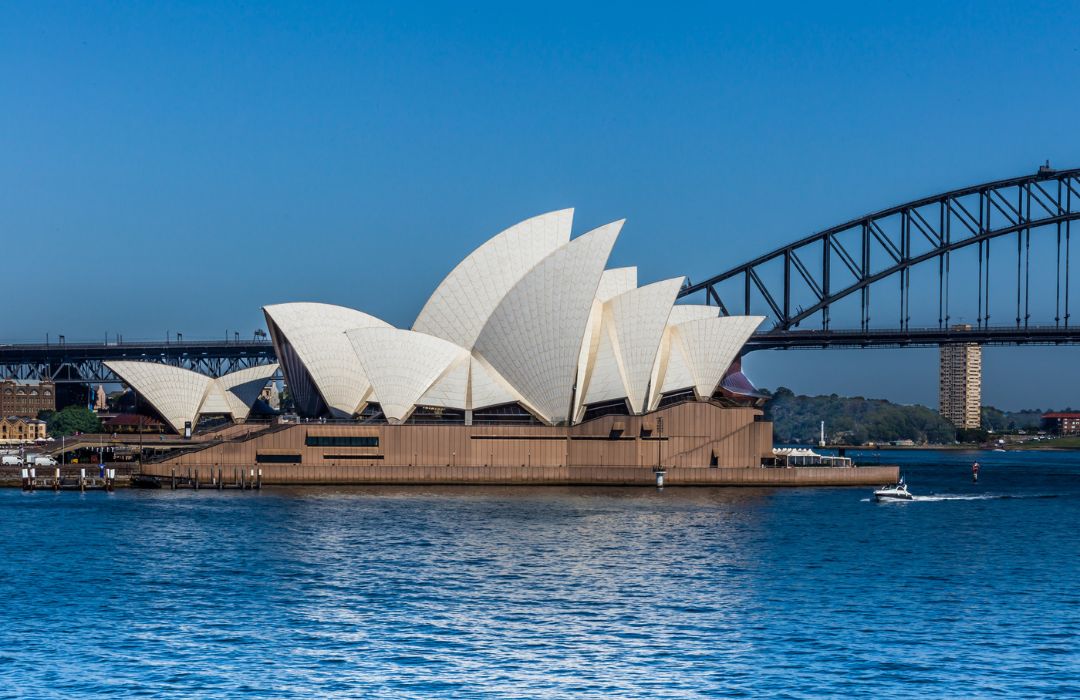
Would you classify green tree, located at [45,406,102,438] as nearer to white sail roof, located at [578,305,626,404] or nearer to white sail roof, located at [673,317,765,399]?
white sail roof, located at [578,305,626,404]

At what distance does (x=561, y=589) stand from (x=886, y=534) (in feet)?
60.7

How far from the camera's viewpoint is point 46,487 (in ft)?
218

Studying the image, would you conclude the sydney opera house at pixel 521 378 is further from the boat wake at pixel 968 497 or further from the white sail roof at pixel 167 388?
the white sail roof at pixel 167 388

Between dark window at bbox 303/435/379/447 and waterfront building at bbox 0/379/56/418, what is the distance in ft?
246

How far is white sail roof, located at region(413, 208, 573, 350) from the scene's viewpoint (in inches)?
2815

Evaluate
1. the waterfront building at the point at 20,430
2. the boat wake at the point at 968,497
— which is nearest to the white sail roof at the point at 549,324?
the boat wake at the point at 968,497

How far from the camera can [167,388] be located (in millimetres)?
86188

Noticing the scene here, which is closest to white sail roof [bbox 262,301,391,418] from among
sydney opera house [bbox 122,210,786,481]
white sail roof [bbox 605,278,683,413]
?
sydney opera house [bbox 122,210,786,481]

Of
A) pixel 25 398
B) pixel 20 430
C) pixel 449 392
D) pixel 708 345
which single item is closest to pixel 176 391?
pixel 449 392

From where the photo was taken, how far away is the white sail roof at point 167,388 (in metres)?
86.2

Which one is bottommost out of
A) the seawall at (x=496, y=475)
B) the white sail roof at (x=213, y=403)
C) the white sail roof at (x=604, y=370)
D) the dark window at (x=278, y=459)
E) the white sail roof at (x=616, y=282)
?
the seawall at (x=496, y=475)

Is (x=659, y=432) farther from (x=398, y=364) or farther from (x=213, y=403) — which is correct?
(x=213, y=403)

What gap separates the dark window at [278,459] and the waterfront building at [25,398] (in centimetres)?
7391

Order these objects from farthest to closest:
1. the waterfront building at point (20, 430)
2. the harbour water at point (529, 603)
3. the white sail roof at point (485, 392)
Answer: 1. the waterfront building at point (20, 430)
2. the white sail roof at point (485, 392)
3. the harbour water at point (529, 603)
